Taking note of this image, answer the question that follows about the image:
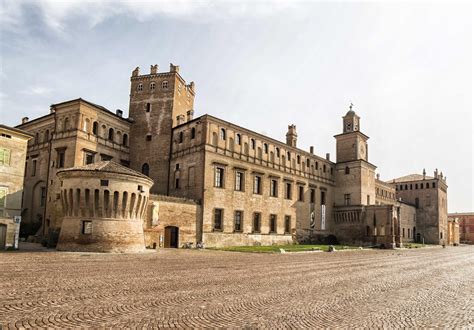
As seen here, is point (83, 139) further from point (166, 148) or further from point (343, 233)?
point (343, 233)

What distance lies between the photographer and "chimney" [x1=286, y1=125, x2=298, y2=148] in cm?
5353

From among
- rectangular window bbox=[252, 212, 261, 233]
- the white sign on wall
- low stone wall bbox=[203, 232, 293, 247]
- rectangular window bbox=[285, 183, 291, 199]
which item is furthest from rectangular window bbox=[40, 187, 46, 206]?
the white sign on wall

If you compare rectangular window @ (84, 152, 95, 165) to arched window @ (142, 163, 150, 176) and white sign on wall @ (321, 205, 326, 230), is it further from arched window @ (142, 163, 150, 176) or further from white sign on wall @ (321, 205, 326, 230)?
white sign on wall @ (321, 205, 326, 230)

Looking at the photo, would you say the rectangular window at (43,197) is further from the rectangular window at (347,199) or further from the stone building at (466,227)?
the stone building at (466,227)

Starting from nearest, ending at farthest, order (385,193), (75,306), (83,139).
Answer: (75,306)
(83,139)
(385,193)

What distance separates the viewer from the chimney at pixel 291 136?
176 feet

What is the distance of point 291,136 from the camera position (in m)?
53.7

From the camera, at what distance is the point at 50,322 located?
771cm

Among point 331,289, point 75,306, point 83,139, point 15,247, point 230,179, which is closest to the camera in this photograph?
point 75,306

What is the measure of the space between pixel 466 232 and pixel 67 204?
11844 cm

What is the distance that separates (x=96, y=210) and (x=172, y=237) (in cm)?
945

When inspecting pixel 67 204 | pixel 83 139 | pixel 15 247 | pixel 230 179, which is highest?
pixel 83 139

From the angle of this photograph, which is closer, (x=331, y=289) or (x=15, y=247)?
(x=331, y=289)

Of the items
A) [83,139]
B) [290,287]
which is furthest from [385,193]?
[290,287]
